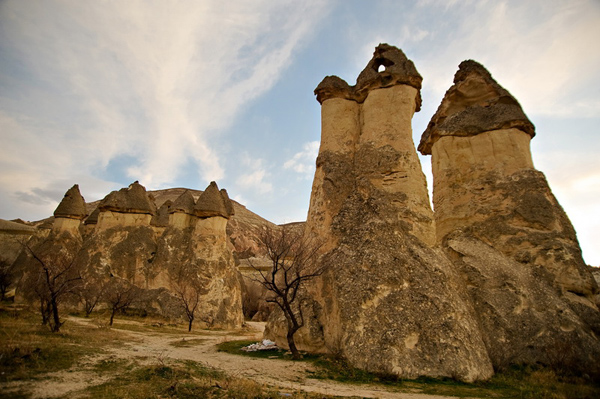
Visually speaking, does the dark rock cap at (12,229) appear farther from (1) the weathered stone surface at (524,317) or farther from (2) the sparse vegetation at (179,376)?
(1) the weathered stone surface at (524,317)

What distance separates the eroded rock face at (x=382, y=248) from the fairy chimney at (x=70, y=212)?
1585 cm

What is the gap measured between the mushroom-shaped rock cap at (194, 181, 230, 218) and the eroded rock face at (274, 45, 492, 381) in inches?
345

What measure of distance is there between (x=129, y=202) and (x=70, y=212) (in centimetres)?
356

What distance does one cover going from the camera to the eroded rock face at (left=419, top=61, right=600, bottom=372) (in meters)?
9.18

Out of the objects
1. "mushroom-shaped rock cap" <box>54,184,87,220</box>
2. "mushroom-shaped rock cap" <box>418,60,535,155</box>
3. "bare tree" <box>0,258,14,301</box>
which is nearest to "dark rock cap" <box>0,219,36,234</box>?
"bare tree" <box>0,258,14,301</box>

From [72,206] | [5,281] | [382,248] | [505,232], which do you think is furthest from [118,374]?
[5,281]

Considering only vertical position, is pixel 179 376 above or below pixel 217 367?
above

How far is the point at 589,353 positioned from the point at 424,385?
523 cm

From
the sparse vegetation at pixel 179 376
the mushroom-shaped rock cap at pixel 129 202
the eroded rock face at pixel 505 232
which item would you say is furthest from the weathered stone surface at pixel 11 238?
the eroded rock face at pixel 505 232

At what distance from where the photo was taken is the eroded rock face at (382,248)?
7.68 meters

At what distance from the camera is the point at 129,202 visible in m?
20.0

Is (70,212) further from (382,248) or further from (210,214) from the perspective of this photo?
(382,248)

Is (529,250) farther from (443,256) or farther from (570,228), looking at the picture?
(443,256)

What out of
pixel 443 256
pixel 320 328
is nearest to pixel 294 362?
pixel 320 328
